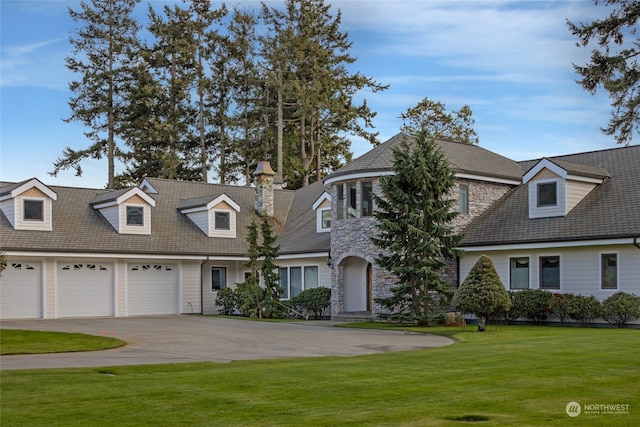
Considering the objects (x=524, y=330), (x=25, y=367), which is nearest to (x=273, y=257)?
(x=524, y=330)

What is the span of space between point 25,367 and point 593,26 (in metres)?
12.3

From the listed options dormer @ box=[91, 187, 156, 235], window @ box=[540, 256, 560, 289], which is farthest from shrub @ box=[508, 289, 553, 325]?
dormer @ box=[91, 187, 156, 235]

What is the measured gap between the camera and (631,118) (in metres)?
15.1

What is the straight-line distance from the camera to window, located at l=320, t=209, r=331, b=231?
115 feet

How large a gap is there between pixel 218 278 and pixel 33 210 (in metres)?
9.20

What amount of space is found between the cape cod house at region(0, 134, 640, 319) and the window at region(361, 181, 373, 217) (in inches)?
1.6

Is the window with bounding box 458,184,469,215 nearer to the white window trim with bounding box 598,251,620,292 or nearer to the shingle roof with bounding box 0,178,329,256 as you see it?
the shingle roof with bounding box 0,178,329,256

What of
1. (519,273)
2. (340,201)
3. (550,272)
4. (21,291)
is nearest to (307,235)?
(340,201)

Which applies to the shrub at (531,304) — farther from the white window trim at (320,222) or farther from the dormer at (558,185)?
the white window trim at (320,222)

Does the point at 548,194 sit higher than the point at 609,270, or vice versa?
the point at 548,194

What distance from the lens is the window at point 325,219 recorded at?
35.1 meters

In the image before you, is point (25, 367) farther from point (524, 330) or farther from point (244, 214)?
point (244, 214)

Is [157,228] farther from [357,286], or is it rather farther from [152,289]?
[357,286]

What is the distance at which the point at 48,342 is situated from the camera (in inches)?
777
